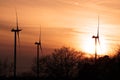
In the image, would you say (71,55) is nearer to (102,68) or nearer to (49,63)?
(49,63)

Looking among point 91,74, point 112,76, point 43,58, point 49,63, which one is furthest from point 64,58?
point 112,76

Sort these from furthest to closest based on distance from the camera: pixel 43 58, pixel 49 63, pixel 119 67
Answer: pixel 43 58, pixel 49 63, pixel 119 67

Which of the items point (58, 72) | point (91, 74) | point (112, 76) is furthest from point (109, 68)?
point (58, 72)

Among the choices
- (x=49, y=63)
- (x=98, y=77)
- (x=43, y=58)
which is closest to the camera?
(x=98, y=77)

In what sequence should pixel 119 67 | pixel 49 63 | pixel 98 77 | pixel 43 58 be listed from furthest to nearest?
pixel 43 58, pixel 49 63, pixel 98 77, pixel 119 67

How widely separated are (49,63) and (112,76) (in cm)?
8784

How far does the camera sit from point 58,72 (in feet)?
556

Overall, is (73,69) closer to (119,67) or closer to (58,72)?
(58,72)

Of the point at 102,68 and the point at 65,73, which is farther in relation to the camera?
the point at 65,73

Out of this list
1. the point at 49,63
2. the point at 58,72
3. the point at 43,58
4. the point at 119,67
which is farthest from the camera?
the point at 43,58

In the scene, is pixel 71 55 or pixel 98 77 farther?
pixel 71 55

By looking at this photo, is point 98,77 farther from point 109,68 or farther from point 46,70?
point 46,70

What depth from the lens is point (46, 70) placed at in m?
179

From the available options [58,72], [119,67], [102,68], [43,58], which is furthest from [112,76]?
[43,58]
